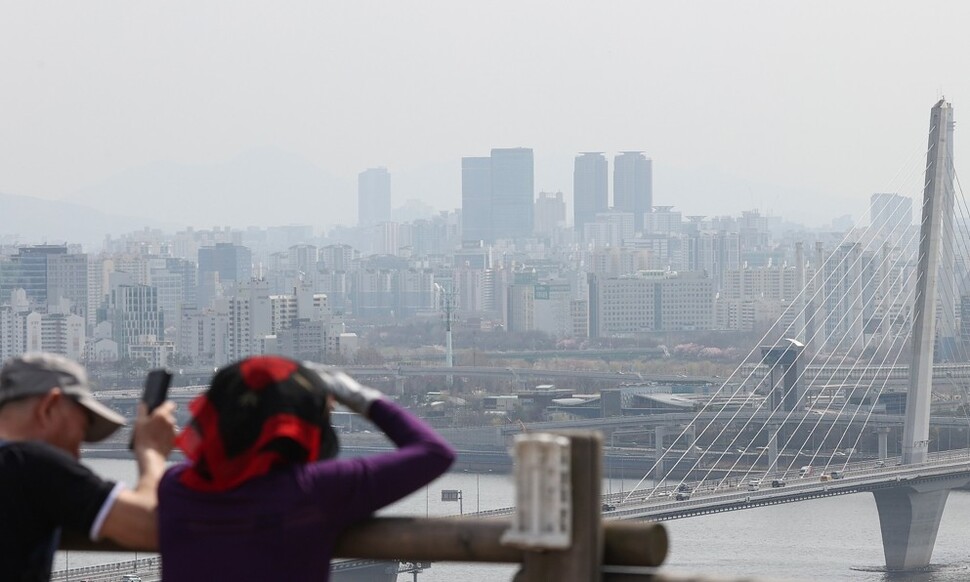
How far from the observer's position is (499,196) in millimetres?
68188

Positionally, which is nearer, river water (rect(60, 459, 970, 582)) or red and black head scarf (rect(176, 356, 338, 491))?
red and black head scarf (rect(176, 356, 338, 491))

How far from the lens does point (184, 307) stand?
112 ft

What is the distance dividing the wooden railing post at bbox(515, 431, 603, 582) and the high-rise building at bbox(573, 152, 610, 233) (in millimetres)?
65212

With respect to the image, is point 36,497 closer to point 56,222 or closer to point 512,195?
point 512,195

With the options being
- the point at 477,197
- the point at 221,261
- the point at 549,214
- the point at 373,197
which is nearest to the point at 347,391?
the point at 221,261

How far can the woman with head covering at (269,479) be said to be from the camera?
0.91 metres

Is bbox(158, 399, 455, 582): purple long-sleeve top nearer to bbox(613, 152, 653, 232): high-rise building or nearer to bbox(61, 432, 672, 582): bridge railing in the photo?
bbox(61, 432, 672, 582): bridge railing

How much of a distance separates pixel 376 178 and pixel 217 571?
3414 inches

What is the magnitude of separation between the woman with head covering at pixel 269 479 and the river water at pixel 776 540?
883 cm

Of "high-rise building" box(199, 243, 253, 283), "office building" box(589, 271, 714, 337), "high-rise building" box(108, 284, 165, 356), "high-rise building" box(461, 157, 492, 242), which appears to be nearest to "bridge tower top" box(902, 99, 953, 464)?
"high-rise building" box(108, 284, 165, 356)

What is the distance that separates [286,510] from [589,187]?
6616 cm

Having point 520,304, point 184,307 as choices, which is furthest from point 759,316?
point 184,307

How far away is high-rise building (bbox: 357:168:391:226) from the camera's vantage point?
8506 centimetres

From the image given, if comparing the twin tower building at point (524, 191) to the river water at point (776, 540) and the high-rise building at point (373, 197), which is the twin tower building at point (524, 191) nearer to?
the high-rise building at point (373, 197)
